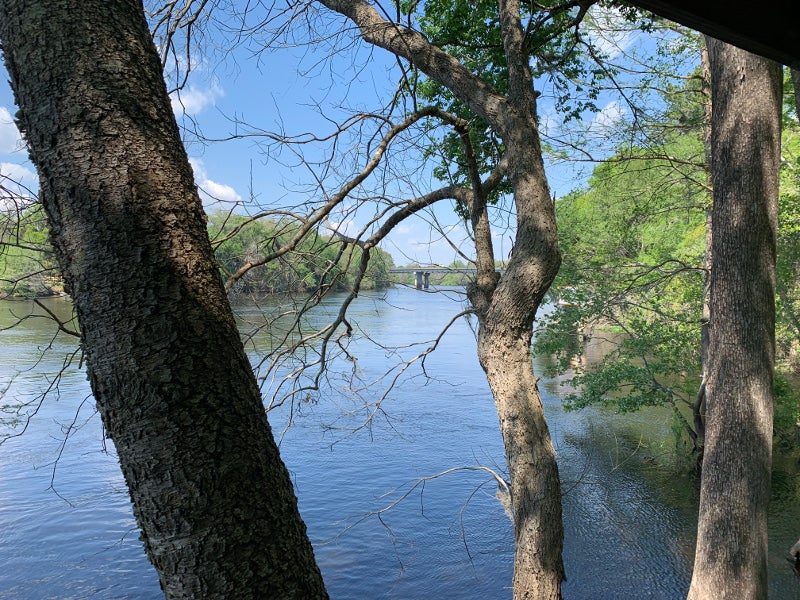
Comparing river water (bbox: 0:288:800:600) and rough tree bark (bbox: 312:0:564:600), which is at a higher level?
rough tree bark (bbox: 312:0:564:600)

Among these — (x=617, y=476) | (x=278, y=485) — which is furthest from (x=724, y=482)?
(x=617, y=476)

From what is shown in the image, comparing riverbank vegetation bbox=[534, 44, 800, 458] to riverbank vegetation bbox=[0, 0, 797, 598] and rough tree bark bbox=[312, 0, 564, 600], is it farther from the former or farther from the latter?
rough tree bark bbox=[312, 0, 564, 600]

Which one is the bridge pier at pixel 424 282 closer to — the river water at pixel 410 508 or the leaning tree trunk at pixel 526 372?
the river water at pixel 410 508

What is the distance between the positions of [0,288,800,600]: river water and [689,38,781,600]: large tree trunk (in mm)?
2067

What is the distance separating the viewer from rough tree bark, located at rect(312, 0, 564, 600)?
3.76 metres

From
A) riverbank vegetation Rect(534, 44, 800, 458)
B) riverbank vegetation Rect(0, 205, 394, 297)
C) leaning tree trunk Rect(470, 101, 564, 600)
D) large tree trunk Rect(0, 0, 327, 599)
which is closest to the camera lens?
large tree trunk Rect(0, 0, 327, 599)

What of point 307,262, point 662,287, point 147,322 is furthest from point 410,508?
point 147,322

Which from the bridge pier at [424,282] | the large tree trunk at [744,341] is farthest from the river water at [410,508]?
the large tree trunk at [744,341]

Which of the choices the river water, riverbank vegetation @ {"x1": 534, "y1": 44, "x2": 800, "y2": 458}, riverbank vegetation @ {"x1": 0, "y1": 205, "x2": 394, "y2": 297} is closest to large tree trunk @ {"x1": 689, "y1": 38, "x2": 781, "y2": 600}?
the river water

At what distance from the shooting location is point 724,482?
429cm

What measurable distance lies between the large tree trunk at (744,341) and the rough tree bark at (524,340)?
4.10 feet

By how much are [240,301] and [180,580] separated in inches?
146

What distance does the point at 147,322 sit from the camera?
119 centimetres

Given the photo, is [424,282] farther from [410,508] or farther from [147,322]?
[147,322]
